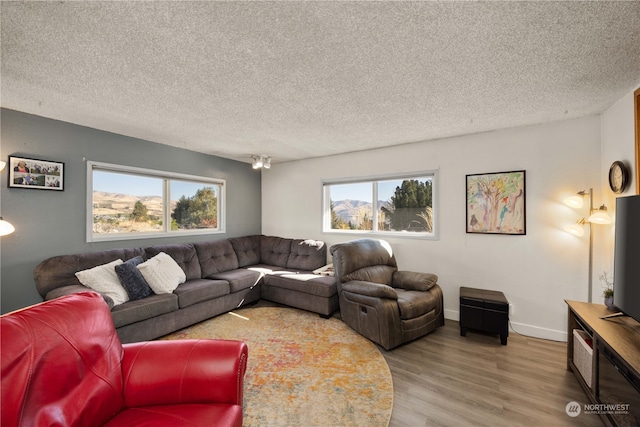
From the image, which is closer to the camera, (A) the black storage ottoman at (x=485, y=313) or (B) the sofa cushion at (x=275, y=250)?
(A) the black storage ottoman at (x=485, y=313)

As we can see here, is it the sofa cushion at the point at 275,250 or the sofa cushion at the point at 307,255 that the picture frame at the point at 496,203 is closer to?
the sofa cushion at the point at 307,255

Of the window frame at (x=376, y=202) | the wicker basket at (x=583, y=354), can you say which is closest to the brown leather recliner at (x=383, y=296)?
the window frame at (x=376, y=202)

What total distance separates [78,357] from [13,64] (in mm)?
2038

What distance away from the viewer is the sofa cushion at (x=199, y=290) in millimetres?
3002

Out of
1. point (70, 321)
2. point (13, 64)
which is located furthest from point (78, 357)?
point (13, 64)

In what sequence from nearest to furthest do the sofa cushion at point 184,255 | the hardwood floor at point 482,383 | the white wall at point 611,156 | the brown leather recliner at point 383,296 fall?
1. the hardwood floor at point 482,383
2. the white wall at point 611,156
3. the brown leather recliner at point 383,296
4. the sofa cushion at point 184,255

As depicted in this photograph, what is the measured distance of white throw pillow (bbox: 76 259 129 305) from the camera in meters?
2.58

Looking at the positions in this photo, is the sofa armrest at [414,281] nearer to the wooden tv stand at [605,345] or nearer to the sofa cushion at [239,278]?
the wooden tv stand at [605,345]

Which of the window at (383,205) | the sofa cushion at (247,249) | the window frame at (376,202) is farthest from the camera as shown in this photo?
the sofa cushion at (247,249)

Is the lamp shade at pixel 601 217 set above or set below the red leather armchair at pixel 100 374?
above

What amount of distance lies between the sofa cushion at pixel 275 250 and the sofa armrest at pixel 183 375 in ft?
10.1

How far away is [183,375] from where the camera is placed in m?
1.30

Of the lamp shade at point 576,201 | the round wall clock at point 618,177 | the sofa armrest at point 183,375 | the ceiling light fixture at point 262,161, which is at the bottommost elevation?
the sofa armrest at point 183,375

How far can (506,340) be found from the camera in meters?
2.70
